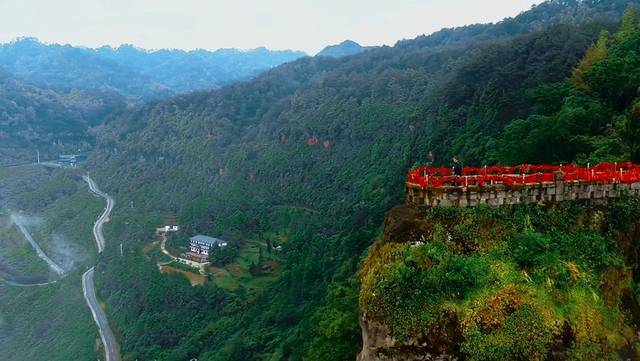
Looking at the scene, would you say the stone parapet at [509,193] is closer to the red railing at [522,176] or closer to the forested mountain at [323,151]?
the red railing at [522,176]

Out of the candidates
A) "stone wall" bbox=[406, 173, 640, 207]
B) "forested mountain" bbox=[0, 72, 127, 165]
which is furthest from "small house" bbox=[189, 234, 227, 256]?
"forested mountain" bbox=[0, 72, 127, 165]

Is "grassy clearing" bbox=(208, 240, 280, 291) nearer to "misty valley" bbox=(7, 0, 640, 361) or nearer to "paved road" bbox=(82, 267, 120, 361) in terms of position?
"misty valley" bbox=(7, 0, 640, 361)

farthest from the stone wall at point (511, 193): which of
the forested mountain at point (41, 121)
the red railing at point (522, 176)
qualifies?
the forested mountain at point (41, 121)

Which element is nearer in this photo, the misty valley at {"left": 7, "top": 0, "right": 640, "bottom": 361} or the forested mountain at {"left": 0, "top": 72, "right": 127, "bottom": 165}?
the misty valley at {"left": 7, "top": 0, "right": 640, "bottom": 361}

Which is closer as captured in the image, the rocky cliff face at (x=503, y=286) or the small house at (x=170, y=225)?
the rocky cliff face at (x=503, y=286)

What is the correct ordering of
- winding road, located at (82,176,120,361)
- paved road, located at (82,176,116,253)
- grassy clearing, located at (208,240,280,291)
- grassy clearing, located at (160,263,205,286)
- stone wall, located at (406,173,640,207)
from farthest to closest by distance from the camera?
paved road, located at (82,176,116,253), grassy clearing, located at (160,263,205,286), grassy clearing, located at (208,240,280,291), winding road, located at (82,176,120,361), stone wall, located at (406,173,640,207)

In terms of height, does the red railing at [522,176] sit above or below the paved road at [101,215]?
above

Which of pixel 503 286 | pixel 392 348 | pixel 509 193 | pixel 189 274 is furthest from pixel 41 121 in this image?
pixel 503 286
